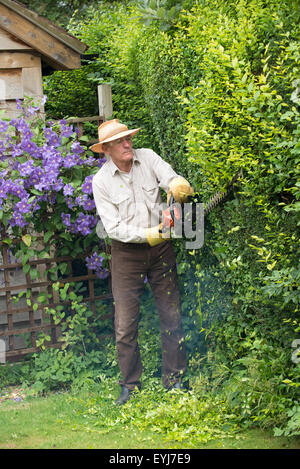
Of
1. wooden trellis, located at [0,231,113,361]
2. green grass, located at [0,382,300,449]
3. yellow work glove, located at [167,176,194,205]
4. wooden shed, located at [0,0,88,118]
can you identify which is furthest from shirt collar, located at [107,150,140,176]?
green grass, located at [0,382,300,449]

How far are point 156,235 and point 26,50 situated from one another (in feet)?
7.90

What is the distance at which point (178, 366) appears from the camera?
4.83m

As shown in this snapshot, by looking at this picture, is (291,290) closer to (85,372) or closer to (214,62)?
(214,62)

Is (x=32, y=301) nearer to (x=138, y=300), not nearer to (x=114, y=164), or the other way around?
(x=138, y=300)

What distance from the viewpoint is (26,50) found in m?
5.78

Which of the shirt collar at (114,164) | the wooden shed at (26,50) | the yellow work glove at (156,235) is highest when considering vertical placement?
the wooden shed at (26,50)

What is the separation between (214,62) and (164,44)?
43.9 inches

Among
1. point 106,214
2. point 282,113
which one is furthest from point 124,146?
point 282,113

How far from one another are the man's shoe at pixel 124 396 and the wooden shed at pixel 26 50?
272 centimetres

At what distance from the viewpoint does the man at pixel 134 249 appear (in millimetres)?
4695

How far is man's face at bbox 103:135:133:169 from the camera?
4684 millimetres

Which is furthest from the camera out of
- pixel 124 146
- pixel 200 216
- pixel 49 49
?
pixel 49 49

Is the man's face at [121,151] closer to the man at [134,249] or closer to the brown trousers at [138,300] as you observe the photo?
the man at [134,249]

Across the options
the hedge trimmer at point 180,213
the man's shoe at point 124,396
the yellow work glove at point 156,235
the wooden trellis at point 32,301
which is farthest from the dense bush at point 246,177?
the wooden trellis at point 32,301
